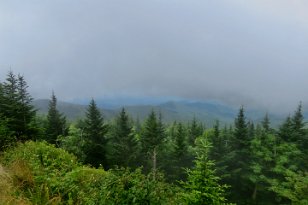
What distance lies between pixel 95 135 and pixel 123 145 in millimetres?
4938

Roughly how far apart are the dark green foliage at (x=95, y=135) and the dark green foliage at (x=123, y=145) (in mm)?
1836

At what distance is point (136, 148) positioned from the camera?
155 feet

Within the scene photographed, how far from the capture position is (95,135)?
42.3 metres

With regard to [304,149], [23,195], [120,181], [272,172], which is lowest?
[272,172]

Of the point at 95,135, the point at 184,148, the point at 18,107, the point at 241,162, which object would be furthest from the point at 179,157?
the point at 18,107

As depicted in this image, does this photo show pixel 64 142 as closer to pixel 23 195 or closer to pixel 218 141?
pixel 218 141

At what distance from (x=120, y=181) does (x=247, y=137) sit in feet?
143

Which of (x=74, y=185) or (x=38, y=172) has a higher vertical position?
(x=38, y=172)

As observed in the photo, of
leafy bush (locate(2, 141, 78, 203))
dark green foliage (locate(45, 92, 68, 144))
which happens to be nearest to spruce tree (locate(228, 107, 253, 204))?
dark green foliage (locate(45, 92, 68, 144))

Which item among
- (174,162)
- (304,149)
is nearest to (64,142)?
(174,162)

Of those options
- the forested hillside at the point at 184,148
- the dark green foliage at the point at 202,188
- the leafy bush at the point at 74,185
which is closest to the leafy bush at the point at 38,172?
the leafy bush at the point at 74,185

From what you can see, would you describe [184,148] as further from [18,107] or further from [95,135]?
[18,107]

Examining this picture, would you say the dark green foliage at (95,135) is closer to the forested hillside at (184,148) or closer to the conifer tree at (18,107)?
the forested hillside at (184,148)

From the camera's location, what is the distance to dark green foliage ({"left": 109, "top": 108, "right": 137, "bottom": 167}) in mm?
45031
